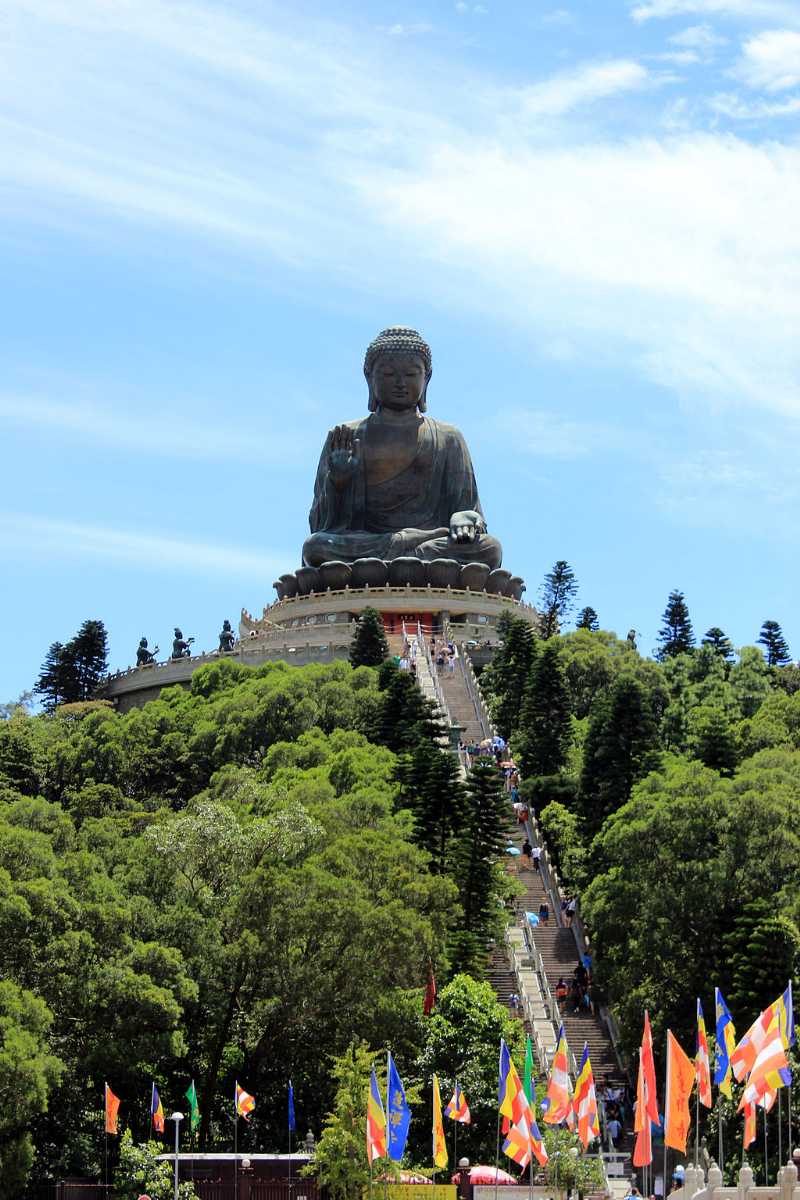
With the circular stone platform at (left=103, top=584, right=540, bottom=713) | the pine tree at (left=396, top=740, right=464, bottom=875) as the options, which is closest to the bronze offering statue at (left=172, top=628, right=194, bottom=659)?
the circular stone platform at (left=103, top=584, right=540, bottom=713)

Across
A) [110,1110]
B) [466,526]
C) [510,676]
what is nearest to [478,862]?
[110,1110]

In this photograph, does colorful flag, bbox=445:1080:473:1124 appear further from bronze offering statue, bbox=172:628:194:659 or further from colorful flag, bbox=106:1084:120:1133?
bronze offering statue, bbox=172:628:194:659

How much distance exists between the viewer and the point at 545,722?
Answer: 49844 mm

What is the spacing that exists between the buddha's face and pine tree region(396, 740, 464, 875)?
26134 mm

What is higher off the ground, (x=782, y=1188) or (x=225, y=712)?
(x=225, y=712)

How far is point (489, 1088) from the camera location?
3144cm

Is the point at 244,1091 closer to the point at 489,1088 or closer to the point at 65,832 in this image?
the point at 489,1088

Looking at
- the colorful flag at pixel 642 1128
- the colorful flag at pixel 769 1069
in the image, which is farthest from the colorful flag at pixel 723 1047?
the colorful flag at pixel 769 1069

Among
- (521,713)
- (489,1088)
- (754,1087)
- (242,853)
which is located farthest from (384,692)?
(754,1087)

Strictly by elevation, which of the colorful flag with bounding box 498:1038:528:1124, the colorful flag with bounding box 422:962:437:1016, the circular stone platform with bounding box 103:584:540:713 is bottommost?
the colorful flag with bounding box 498:1038:528:1124

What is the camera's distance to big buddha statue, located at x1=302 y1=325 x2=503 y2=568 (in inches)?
2613

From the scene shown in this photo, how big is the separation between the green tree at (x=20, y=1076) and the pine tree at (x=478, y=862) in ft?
25.2

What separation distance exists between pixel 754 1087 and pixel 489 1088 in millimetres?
6590

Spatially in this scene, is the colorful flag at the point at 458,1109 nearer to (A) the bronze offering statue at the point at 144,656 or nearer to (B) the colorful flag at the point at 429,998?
(B) the colorful flag at the point at 429,998
